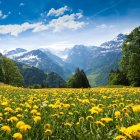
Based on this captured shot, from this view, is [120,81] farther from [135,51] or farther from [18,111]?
[18,111]

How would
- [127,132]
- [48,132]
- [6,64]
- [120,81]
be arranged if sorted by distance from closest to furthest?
1. [127,132]
2. [48,132]
3. [120,81]
4. [6,64]

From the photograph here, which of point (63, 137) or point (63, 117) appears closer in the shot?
point (63, 137)

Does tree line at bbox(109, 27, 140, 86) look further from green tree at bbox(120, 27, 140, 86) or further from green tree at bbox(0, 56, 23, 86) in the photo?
green tree at bbox(0, 56, 23, 86)

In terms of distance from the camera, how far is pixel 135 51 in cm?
7369

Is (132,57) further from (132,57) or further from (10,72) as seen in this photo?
(10,72)

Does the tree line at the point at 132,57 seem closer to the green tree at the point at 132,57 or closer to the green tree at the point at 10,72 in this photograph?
the green tree at the point at 132,57

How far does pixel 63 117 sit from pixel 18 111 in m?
1.25

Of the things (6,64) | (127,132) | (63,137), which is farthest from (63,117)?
(6,64)

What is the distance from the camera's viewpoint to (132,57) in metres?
70.4

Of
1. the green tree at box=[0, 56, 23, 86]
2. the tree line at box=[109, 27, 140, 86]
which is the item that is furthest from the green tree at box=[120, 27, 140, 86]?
the green tree at box=[0, 56, 23, 86]

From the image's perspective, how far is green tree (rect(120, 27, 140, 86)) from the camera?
2800 inches

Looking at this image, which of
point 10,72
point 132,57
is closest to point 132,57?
point 132,57

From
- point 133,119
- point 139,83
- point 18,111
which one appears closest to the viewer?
point 133,119

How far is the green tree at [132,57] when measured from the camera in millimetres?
71125
